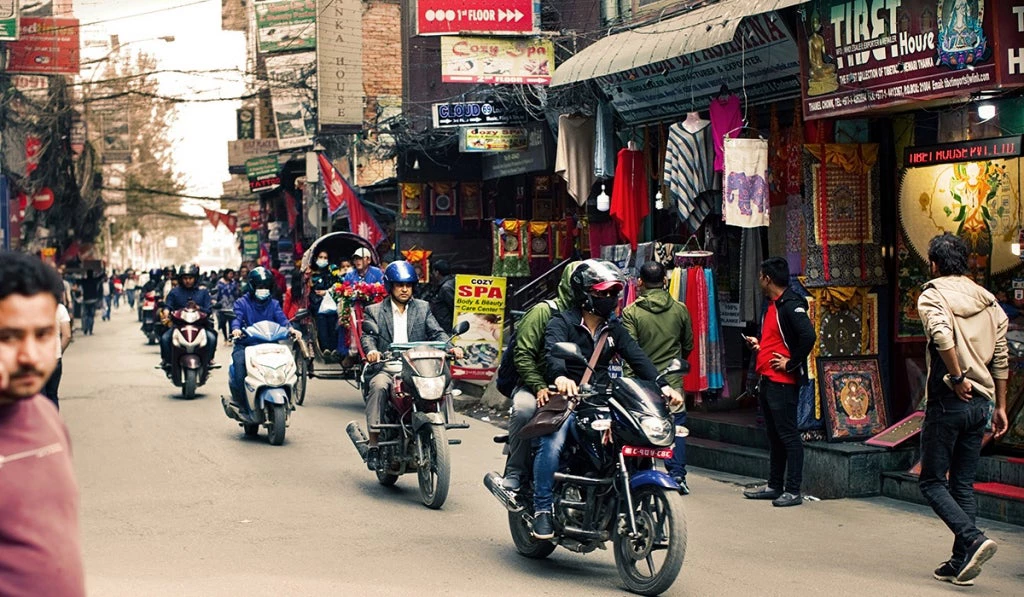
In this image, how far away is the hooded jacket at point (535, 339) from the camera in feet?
26.0

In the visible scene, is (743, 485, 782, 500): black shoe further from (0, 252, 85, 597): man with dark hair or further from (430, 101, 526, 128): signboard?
(430, 101, 526, 128): signboard

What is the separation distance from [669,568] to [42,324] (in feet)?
14.1

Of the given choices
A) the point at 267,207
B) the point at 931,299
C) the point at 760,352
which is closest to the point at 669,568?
the point at 931,299

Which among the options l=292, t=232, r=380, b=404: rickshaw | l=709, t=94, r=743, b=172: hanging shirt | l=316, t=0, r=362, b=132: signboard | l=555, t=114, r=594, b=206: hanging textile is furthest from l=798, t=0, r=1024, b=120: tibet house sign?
l=316, t=0, r=362, b=132: signboard

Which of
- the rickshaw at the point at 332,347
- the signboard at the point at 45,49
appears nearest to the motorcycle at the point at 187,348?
the rickshaw at the point at 332,347

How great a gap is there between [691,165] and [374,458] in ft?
15.1

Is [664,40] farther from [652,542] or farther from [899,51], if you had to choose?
[652,542]

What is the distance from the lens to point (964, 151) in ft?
32.4

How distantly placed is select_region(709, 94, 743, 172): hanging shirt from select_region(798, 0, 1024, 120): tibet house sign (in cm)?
150

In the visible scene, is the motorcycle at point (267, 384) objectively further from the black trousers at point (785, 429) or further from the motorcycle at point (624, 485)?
the motorcycle at point (624, 485)

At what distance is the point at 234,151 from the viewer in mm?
51375

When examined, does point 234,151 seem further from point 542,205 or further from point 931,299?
point 931,299

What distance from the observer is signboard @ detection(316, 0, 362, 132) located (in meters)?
26.1

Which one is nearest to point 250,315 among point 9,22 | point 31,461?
point 31,461
